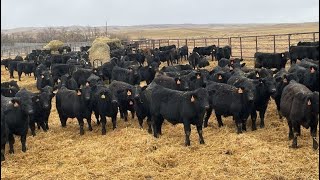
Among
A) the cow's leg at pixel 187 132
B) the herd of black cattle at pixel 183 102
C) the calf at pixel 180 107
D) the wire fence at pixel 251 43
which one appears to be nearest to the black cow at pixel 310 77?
the herd of black cattle at pixel 183 102

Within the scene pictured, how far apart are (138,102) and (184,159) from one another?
10.6ft

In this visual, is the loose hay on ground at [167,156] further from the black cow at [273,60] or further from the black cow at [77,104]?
the black cow at [273,60]

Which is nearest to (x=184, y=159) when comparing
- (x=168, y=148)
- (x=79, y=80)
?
(x=168, y=148)

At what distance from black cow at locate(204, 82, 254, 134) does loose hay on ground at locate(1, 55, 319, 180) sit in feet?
1.34

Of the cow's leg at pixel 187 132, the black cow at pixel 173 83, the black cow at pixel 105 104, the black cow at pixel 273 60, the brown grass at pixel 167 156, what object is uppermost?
the black cow at pixel 273 60

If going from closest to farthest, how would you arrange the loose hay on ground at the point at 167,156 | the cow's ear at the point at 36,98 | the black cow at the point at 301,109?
the loose hay on ground at the point at 167,156 → the black cow at the point at 301,109 → the cow's ear at the point at 36,98

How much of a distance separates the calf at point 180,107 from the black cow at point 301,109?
178 cm

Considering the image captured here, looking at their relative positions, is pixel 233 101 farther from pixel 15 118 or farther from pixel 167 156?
pixel 15 118

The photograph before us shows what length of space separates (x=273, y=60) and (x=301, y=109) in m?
11.4

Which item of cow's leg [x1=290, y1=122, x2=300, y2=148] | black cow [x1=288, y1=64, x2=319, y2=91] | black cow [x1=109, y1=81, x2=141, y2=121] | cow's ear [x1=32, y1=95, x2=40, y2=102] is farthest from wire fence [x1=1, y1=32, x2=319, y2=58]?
cow's ear [x1=32, y1=95, x2=40, y2=102]

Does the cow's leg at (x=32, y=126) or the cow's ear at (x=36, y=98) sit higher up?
the cow's ear at (x=36, y=98)

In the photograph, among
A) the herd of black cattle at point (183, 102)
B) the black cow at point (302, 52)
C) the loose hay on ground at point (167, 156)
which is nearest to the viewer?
the loose hay on ground at point (167, 156)

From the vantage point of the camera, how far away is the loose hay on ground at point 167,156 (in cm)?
729

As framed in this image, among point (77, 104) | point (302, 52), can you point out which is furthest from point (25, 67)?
point (302, 52)
